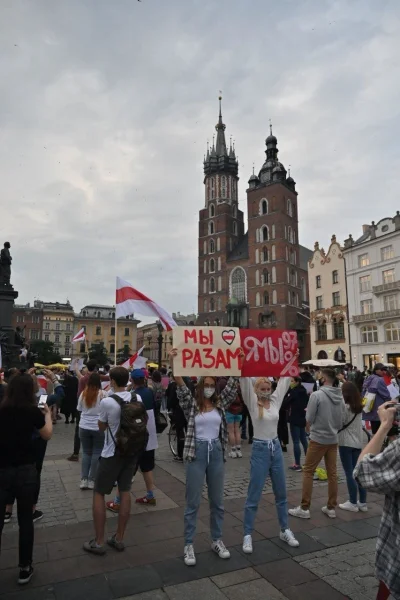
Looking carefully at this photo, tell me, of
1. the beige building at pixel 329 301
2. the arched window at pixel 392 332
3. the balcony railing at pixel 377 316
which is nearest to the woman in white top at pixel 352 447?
the balcony railing at pixel 377 316

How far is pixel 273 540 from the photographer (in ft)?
15.8

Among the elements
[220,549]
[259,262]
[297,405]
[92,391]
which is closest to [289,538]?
[220,549]

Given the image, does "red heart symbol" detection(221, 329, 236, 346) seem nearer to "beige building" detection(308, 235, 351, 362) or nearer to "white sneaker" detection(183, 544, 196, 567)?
"white sneaker" detection(183, 544, 196, 567)

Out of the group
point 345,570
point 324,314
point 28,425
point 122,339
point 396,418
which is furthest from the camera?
point 122,339

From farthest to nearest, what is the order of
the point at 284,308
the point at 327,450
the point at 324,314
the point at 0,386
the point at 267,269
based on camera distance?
the point at 267,269, the point at 284,308, the point at 324,314, the point at 0,386, the point at 327,450

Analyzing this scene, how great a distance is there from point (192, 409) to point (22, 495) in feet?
6.24

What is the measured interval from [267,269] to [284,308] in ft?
26.0

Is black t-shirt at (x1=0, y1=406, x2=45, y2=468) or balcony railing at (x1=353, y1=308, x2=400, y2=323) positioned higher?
balcony railing at (x1=353, y1=308, x2=400, y2=323)

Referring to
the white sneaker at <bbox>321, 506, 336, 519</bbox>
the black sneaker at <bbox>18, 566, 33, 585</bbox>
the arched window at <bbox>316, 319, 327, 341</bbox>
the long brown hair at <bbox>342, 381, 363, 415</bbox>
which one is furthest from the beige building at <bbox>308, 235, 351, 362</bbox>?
the black sneaker at <bbox>18, 566, 33, 585</bbox>

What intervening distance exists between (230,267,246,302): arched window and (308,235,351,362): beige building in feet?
80.4

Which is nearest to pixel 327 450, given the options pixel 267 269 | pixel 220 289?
pixel 267 269

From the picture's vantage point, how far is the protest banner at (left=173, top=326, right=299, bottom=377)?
4617mm

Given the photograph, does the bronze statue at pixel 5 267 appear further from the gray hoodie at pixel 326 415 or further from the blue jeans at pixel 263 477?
the blue jeans at pixel 263 477

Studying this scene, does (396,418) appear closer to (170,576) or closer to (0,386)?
(170,576)
